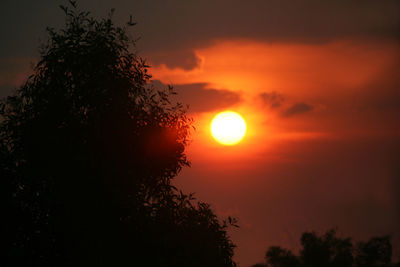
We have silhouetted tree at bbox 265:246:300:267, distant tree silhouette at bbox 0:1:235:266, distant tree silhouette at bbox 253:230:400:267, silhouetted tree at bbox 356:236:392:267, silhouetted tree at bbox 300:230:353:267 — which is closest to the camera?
distant tree silhouette at bbox 0:1:235:266

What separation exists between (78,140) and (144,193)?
4.27 m

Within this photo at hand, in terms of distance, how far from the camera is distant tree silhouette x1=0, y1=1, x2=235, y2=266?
24.5m

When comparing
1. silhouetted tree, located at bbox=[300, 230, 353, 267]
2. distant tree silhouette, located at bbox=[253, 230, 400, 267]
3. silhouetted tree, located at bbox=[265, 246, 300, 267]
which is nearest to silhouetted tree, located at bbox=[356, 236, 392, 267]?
distant tree silhouette, located at bbox=[253, 230, 400, 267]

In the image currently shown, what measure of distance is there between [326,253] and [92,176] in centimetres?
5205

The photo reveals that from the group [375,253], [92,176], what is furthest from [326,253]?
[92,176]

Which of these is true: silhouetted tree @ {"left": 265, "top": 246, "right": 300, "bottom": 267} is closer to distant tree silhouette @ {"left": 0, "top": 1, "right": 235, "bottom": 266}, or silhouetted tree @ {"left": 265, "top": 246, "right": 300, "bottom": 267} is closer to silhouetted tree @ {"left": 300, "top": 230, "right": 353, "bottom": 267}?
silhouetted tree @ {"left": 300, "top": 230, "right": 353, "bottom": 267}

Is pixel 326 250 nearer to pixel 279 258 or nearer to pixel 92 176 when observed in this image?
pixel 279 258

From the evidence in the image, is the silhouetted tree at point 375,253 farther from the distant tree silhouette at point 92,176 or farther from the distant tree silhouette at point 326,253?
the distant tree silhouette at point 92,176

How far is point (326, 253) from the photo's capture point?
69.4 meters

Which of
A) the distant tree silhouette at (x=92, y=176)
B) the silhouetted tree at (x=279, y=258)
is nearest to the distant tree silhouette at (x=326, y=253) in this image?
the silhouetted tree at (x=279, y=258)

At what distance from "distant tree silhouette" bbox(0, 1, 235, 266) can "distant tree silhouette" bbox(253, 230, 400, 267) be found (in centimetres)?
4542

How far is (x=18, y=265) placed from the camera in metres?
24.1

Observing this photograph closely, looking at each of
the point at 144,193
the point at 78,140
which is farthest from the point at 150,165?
the point at 78,140

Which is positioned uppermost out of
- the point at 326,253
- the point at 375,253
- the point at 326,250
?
the point at 326,250
